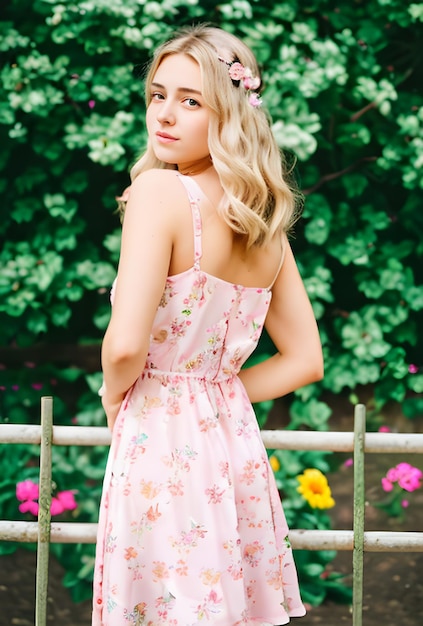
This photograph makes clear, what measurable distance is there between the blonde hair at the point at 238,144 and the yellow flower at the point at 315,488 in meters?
1.85

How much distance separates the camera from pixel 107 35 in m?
3.74

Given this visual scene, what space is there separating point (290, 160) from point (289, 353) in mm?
1493

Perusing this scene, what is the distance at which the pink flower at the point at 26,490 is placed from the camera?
147 inches

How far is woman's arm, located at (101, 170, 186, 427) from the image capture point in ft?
6.09

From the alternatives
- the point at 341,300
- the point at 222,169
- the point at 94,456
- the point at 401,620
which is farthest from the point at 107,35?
the point at 401,620

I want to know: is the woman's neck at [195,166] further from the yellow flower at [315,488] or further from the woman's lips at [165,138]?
the yellow flower at [315,488]

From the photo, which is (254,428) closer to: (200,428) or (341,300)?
(200,428)

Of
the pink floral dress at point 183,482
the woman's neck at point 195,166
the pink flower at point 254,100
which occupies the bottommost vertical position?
the pink floral dress at point 183,482

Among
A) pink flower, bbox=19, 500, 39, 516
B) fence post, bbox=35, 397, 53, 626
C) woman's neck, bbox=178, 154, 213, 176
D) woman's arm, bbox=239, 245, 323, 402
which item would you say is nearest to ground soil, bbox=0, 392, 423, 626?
pink flower, bbox=19, 500, 39, 516

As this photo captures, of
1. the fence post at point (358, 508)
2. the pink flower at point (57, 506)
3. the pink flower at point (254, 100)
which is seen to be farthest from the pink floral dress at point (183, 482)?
the pink flower at point (57, 506)

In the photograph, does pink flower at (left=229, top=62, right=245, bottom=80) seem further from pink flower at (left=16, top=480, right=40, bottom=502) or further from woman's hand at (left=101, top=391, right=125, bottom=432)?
pink flower at (left=16, top=480, right=40, bottom=502)

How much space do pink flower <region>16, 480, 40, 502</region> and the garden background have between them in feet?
0.31

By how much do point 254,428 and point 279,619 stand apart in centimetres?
42

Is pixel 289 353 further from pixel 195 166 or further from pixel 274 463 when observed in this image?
pixel 274 463
